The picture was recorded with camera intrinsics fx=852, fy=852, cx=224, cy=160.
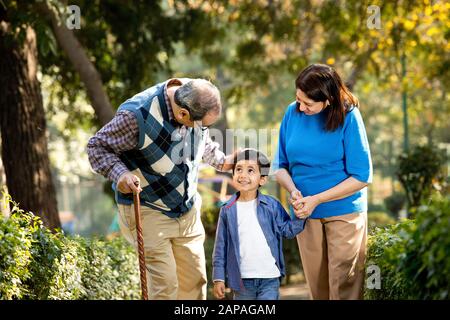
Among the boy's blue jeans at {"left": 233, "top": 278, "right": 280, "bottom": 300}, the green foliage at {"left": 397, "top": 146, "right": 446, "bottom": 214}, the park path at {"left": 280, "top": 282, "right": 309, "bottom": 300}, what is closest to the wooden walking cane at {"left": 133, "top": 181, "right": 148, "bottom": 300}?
the boy's blue jeans at {"left": 233, "top": 278, "right": 280, "bottom": 300}

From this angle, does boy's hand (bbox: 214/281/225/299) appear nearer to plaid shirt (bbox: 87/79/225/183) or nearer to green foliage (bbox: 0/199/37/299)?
plaid shirt (bbox: 87/79/225/183)

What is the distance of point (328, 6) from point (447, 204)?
925 centimetres

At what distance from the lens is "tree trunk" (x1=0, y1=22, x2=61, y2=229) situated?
8.32 metres

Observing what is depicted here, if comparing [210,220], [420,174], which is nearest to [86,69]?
[210,220]

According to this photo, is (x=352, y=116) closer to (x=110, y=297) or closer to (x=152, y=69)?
(x=110, y=297)

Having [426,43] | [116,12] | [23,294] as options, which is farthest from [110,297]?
[426,43]

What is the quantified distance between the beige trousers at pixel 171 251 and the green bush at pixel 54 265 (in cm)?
47

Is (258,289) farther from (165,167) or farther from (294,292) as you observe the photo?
(294,292)

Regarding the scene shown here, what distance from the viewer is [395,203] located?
17.3 m

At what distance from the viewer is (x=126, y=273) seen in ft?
23.5

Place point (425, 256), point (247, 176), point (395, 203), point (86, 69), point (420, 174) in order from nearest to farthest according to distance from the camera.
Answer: point (425, 256) < point (247, 176) < point (86, 69) < point (420, 174) < point (395, 203)

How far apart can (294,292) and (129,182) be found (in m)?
5.61

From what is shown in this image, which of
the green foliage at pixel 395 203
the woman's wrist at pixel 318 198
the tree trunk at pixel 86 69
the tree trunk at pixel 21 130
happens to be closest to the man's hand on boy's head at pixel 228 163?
the woman's wrist at pixel 318 198

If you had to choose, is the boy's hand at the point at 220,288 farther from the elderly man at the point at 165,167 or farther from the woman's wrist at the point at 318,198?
the woman's wrist at the point at 318,198
